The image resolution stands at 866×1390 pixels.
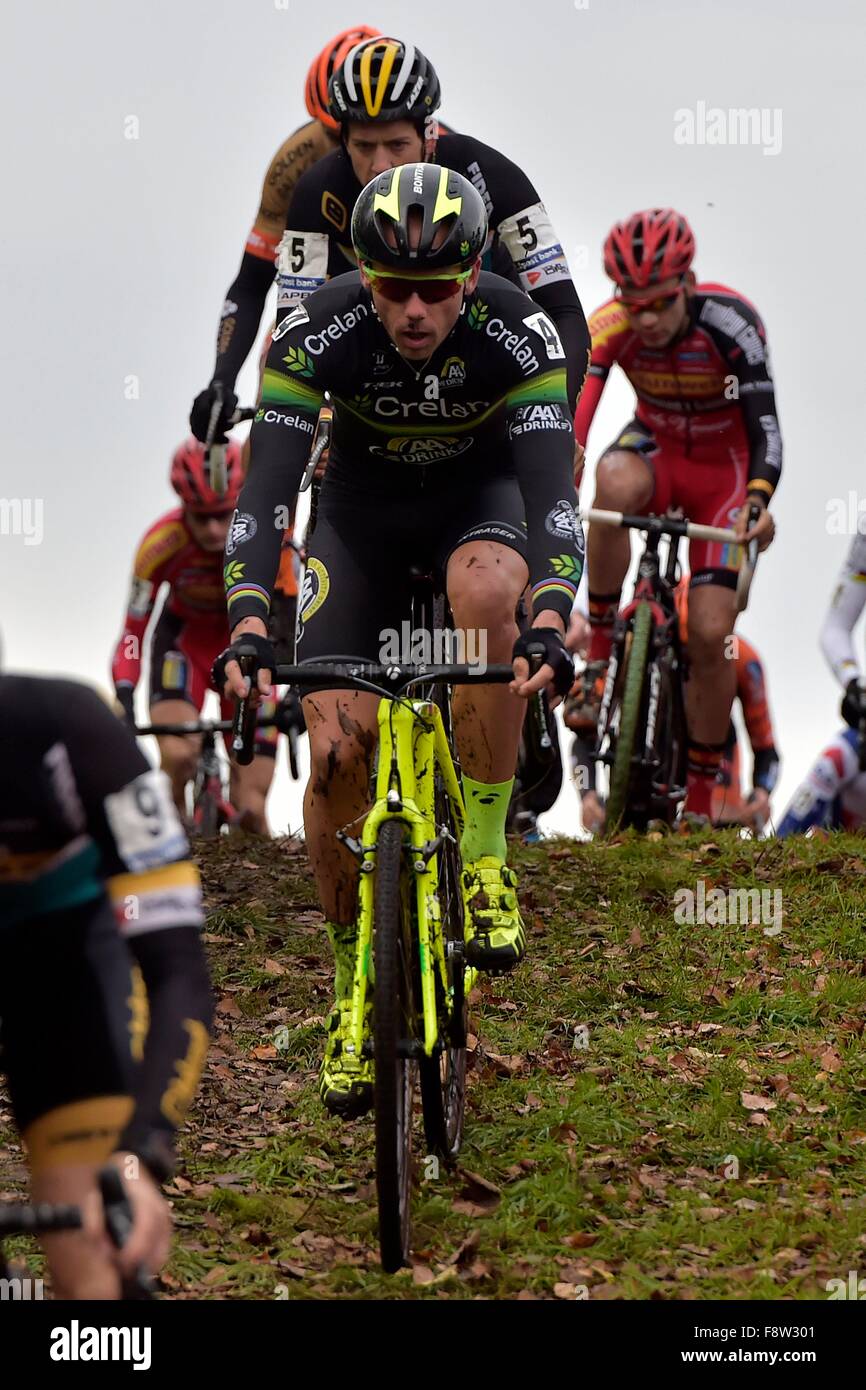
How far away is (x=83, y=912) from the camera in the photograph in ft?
12.2

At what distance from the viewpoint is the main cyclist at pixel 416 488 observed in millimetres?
5930

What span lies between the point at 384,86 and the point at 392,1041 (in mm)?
4513

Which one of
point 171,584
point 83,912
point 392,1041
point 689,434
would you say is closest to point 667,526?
point 689,434

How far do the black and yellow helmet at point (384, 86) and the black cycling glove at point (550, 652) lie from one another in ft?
11.2

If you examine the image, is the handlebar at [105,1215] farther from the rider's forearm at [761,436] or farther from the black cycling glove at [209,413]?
the rider's forearm at [761,436]

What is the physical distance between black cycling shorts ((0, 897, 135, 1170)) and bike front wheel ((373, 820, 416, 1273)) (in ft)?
4.56

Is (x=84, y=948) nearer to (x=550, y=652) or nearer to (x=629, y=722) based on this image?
(x=550, y=652)

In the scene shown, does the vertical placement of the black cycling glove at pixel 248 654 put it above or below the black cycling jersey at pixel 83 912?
above

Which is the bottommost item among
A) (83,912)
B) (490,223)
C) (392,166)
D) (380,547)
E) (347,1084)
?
(347,1084)

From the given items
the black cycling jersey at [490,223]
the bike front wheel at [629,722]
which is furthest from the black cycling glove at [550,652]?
the bike front wheel at [629,722]

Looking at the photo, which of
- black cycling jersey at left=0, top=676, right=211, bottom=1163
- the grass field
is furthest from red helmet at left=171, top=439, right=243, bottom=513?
black cycling jersey at left=0, top=676, right=211, bottom=1163

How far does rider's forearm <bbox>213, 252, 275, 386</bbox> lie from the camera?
32.4 ft

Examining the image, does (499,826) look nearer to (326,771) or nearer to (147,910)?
(326,771)

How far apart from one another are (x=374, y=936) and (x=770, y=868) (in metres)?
5.11
